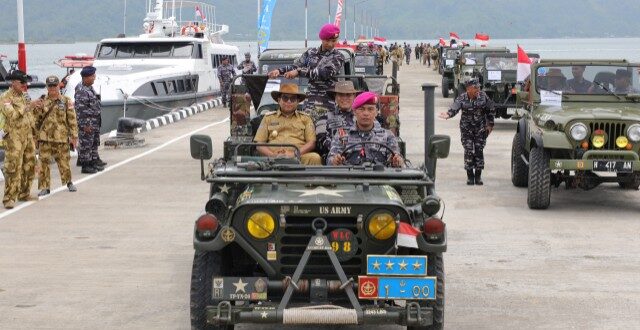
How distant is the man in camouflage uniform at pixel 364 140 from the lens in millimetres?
8453

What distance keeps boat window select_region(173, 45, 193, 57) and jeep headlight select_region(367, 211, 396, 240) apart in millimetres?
29830

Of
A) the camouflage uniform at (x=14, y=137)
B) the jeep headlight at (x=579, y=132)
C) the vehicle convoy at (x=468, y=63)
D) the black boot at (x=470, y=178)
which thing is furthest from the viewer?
the vehicle convoy at (x=468, y=63)

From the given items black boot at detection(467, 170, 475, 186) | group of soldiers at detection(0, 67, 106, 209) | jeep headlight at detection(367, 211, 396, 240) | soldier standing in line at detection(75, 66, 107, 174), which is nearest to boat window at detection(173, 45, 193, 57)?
group of soldiers at detection(0, 67, 106, 209)

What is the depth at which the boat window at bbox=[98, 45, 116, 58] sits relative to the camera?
34338 mm

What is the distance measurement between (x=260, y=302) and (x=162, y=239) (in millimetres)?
4667

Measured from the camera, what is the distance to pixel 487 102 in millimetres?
15812

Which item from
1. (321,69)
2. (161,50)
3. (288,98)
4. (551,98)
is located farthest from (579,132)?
(161,50)

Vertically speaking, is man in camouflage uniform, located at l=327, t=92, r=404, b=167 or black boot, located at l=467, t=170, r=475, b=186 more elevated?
man in camouflage uniform, located at l=327, t=92, r=404, b=167

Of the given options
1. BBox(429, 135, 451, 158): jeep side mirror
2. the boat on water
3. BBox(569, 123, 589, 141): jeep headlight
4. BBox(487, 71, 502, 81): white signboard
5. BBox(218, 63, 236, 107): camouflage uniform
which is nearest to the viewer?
BBox(429, 135, 451, 158): jeep side mirror

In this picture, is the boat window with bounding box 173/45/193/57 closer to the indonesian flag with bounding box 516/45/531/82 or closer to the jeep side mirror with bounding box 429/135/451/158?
the indonesian flag with bounding box 516/45/531/82

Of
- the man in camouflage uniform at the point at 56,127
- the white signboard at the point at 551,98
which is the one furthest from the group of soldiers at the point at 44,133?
the white signboard at the point at 551,98

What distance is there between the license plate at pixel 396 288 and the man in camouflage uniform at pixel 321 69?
4.65 m

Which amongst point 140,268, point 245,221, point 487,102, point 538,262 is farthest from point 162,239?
point 487,102

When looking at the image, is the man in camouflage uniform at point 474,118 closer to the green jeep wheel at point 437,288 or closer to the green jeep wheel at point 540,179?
the green jeep wheel at point 540,179
